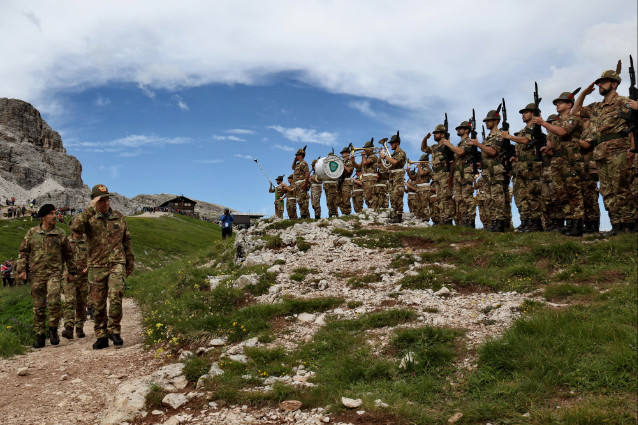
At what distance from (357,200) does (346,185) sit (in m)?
1.41

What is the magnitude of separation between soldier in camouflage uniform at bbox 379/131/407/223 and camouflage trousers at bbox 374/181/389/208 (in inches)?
91.2

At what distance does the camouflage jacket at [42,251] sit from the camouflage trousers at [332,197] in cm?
1399

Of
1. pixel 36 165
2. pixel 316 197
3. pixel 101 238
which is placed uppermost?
pixel 36 165

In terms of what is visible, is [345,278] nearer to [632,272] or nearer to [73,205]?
[632,272]

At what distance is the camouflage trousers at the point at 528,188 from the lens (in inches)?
579

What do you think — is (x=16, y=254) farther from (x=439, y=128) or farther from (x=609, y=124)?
(x=609, y=124)

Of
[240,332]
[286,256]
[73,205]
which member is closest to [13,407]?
[240,332]

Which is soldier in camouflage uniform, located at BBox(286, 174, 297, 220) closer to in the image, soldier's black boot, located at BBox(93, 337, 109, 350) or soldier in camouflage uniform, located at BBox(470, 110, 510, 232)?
soldier in camouflage uniform, located at BBox(470, 110, 510, 232)

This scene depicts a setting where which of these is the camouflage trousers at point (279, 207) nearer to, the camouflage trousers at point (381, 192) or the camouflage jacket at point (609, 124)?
the camouflage trousers at point (381, 192)

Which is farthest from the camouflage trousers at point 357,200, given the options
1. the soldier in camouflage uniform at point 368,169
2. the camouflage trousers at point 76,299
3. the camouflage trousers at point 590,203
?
the camouflage trousers at point 76,299

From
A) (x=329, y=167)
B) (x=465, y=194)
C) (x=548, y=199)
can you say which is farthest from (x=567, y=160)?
(x=329, y=167)

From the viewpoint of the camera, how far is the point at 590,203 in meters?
12.9

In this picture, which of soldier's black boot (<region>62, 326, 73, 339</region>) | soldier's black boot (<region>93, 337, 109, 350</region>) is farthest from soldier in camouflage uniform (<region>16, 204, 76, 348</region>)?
soldier's black boot (<region>93, 337, 109, 350</region>)

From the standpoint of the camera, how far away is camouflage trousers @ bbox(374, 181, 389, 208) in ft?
74.4
